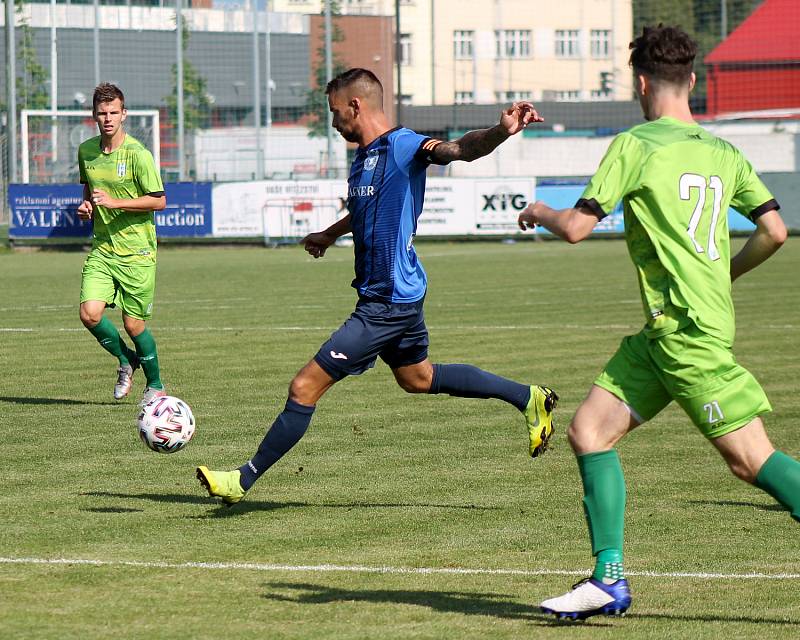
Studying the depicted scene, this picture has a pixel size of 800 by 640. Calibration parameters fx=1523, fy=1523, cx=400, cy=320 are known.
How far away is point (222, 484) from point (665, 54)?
3115 mm

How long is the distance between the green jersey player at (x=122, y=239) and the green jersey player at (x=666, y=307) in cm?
626

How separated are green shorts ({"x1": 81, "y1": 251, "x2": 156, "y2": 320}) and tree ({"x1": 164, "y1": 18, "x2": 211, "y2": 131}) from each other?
29624 millimetres

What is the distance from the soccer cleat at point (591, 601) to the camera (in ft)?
16.9

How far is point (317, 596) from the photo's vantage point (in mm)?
5684

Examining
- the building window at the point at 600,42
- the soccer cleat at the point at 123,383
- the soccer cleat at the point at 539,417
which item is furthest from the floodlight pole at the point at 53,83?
the building window at the point at 600,42

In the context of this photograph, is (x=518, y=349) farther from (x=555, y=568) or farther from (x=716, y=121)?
(x=716, y=121)

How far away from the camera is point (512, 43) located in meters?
76.5

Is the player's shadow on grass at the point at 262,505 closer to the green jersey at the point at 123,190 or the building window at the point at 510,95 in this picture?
the green jersey at the point at 123,190

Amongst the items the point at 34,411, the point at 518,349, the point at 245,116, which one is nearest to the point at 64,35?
the point at 245,116

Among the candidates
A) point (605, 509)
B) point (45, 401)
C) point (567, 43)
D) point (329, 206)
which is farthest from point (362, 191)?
point (567, 43)

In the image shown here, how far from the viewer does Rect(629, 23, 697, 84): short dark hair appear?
5.10 m

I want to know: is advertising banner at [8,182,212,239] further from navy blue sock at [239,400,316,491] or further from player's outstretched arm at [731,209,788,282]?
player's outstretched arm at [731,209,788,282]

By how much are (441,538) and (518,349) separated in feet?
26.8

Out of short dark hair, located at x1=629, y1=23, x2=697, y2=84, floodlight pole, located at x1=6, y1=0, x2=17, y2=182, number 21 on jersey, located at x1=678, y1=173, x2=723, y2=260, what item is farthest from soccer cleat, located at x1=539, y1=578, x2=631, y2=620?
floodlight pole, located at x1=6, y1=0, x2=17, y2=182
